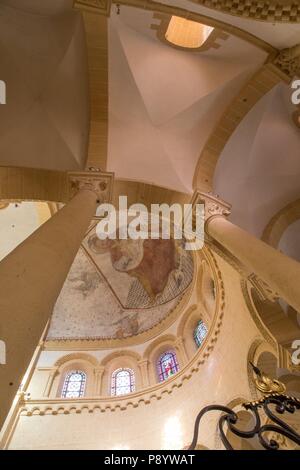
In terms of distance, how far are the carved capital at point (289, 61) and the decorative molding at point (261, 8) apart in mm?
732

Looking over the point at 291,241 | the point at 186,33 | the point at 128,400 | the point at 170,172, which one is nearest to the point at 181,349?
the point at 128,400

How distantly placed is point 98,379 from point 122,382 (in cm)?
84

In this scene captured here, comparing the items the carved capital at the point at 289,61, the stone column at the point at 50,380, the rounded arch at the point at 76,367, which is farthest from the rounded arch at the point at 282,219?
the stone column at the point at 50,380

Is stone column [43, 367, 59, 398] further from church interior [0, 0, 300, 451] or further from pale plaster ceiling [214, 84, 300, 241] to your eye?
pale plaster ceiling [214, 84, 300, 241]

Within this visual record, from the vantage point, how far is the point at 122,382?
11.5m

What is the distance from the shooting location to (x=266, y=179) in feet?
28.8

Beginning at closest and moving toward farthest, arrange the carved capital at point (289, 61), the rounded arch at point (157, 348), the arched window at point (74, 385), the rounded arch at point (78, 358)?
1. the carved capital at point (289, 61)
2. the arched window at point (74, 385)
3. the rounded arch at point (157, 348)
4. the rounded arch at point (78, 358)

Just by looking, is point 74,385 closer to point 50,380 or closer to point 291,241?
point 50,380

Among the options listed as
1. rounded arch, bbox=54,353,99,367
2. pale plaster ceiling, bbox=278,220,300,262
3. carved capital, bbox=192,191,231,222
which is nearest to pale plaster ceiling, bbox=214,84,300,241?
pale plaster ceiling, bbox=278,220,300,262

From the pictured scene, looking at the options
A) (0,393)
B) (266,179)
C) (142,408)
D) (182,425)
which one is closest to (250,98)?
(266,179)

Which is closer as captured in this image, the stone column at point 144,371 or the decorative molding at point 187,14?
the decorative molding at point 187,14

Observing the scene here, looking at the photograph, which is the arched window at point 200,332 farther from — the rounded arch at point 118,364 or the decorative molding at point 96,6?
the decorative molding at point 96,6

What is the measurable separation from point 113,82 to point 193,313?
792 cm

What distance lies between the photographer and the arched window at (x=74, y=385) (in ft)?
36.6
